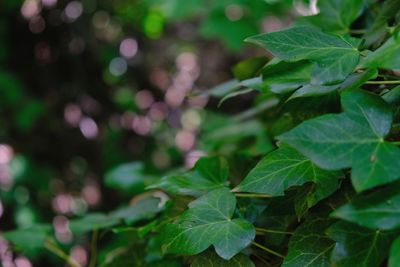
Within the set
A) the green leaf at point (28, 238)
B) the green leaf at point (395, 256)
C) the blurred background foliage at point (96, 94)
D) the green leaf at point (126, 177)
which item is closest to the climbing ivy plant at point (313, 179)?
the green leaf at point (395, 256)

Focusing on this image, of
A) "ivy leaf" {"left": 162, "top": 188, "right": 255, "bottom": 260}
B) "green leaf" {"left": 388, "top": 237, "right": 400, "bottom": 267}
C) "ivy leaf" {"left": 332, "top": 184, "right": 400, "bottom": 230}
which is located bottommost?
"ivy leaf" {"left": 162, "top": 188, "right": 255, "bottom": 260}

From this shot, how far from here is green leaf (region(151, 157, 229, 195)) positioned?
1.83 ft

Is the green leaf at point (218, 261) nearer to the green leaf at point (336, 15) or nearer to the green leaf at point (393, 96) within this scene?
the green leaf at point (393, 96)

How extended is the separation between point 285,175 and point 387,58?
5.2 inches

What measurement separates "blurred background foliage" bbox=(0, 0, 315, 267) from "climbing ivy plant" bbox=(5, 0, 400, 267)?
1.15 m

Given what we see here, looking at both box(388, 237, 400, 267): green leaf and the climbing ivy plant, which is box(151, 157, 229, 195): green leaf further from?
box(388, 237, 400, 267): green leaf

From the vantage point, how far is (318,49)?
1.52 feet

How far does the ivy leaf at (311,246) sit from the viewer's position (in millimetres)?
438

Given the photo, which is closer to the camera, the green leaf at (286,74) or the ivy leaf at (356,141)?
the ivy leaf at (356,141)

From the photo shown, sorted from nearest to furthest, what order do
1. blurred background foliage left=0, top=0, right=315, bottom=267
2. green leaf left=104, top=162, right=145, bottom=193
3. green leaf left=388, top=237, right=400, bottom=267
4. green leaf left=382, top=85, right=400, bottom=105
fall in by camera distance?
green leaf left=388, top=237, right=400, bottom=267
green leaf left=382, top=85, right=400, bottom=105
green leaf left=104, top=162, right=145, bottom=193
blurred background foliage left=0, top=0, right=315, bottom=267

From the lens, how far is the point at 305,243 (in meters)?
0.45

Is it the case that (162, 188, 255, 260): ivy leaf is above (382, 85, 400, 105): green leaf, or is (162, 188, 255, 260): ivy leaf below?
below

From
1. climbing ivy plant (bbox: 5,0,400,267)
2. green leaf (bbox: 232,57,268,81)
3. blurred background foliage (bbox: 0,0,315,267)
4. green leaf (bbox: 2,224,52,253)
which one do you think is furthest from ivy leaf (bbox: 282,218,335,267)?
blurred background foliage (bbox: 0,0,315,267)

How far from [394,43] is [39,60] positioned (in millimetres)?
1768
